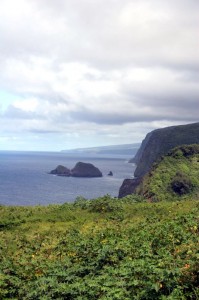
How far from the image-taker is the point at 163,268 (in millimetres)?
10688

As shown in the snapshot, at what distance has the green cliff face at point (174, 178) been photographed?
257 feet

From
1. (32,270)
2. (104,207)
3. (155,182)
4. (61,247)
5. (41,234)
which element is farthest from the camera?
(155,182)

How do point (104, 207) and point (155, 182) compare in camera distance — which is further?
point (155, 182)

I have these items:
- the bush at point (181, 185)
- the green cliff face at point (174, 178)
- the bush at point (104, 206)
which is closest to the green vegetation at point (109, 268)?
the bush at point (104, 206)

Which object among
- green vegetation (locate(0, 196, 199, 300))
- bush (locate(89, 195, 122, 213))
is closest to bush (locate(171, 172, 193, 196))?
bush (locate(89, 195, 122, 213))

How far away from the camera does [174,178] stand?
83.7m

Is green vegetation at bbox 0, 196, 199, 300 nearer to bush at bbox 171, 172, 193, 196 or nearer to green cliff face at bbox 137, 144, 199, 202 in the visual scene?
green cliff face at bbox 137, 144, 199, 202

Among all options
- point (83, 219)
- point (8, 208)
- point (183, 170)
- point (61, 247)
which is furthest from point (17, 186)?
point (61, 247)

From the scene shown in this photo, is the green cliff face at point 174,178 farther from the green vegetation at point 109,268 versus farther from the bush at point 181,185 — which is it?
the green vegetation at point 109,268

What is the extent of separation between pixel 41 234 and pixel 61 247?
7.19m

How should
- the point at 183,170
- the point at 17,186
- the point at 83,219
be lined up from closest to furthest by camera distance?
the point at 83,219 → the point at 183,170 → the point at 17,186

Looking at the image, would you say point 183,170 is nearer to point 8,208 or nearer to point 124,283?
point 8,208

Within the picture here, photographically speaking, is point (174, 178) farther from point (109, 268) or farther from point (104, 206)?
point (109, 268)

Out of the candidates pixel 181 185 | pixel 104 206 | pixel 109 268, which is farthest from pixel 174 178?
pixel 109 268
